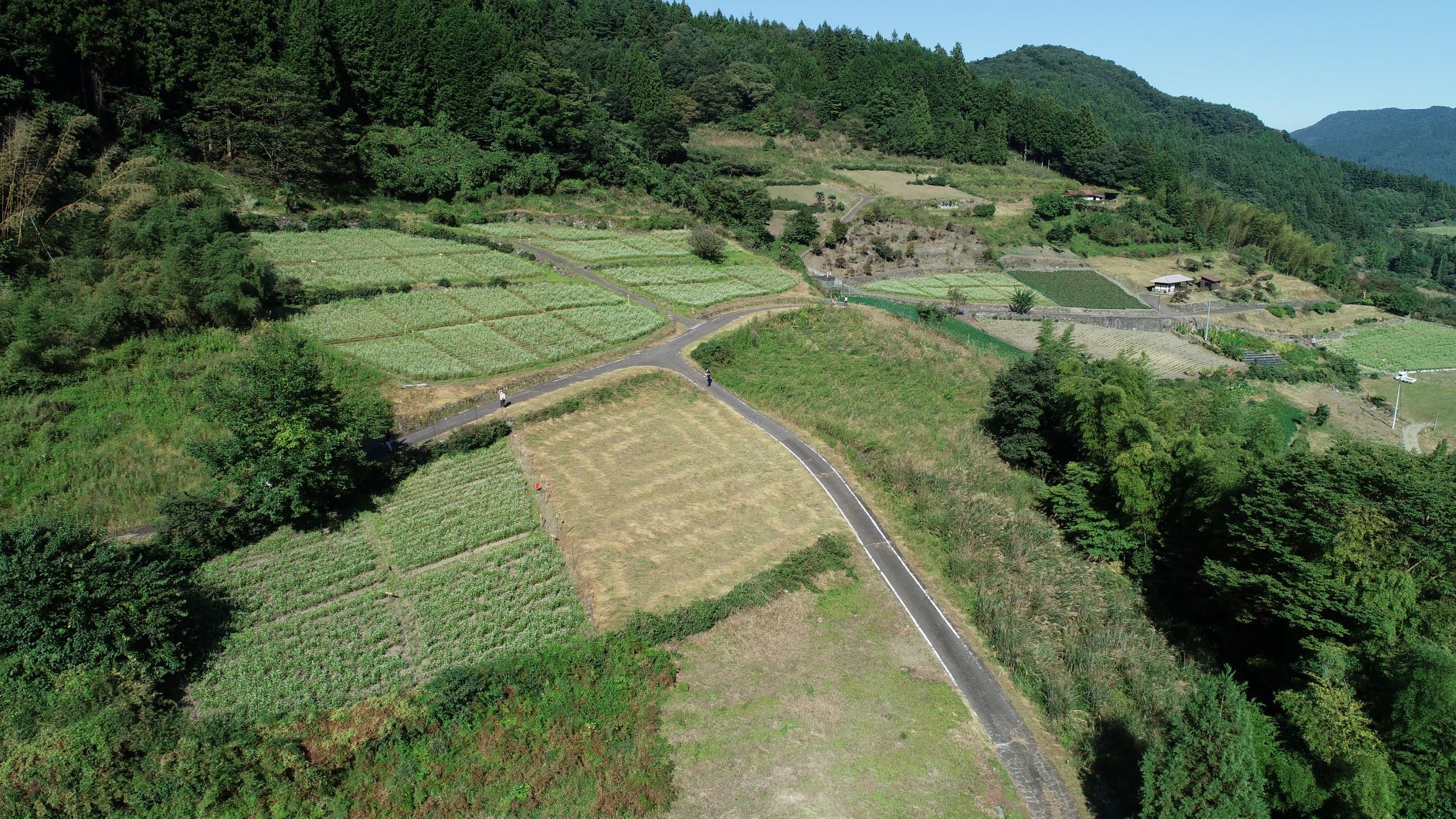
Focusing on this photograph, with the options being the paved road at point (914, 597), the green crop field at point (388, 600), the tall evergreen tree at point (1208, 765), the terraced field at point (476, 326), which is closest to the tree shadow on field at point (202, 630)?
the green crop field at point (388, 600)

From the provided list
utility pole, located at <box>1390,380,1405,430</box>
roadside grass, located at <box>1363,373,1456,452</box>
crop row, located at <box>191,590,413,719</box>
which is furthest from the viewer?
utility pole, located at <box>1390,380,1405,430</box>

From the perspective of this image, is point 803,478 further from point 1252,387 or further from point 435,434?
point 1252,387

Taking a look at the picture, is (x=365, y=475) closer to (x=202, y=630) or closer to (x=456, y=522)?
(x=456, y=522)

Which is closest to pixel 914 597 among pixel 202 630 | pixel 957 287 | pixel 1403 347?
pixel 202 630

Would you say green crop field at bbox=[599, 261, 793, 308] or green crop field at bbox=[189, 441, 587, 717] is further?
green crop field at bbox=[599, 261, 793, 308]

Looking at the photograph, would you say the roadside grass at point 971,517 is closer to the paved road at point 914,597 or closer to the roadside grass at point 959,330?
the paved road at point 914,597

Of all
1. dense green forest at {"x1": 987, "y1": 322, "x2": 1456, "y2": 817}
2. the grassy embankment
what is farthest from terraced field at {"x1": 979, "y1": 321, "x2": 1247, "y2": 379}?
the grassy embankment

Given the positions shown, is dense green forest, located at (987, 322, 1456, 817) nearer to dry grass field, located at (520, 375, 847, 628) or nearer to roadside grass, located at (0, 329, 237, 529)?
dry grass field, located at (520, 375, 847, 628)
